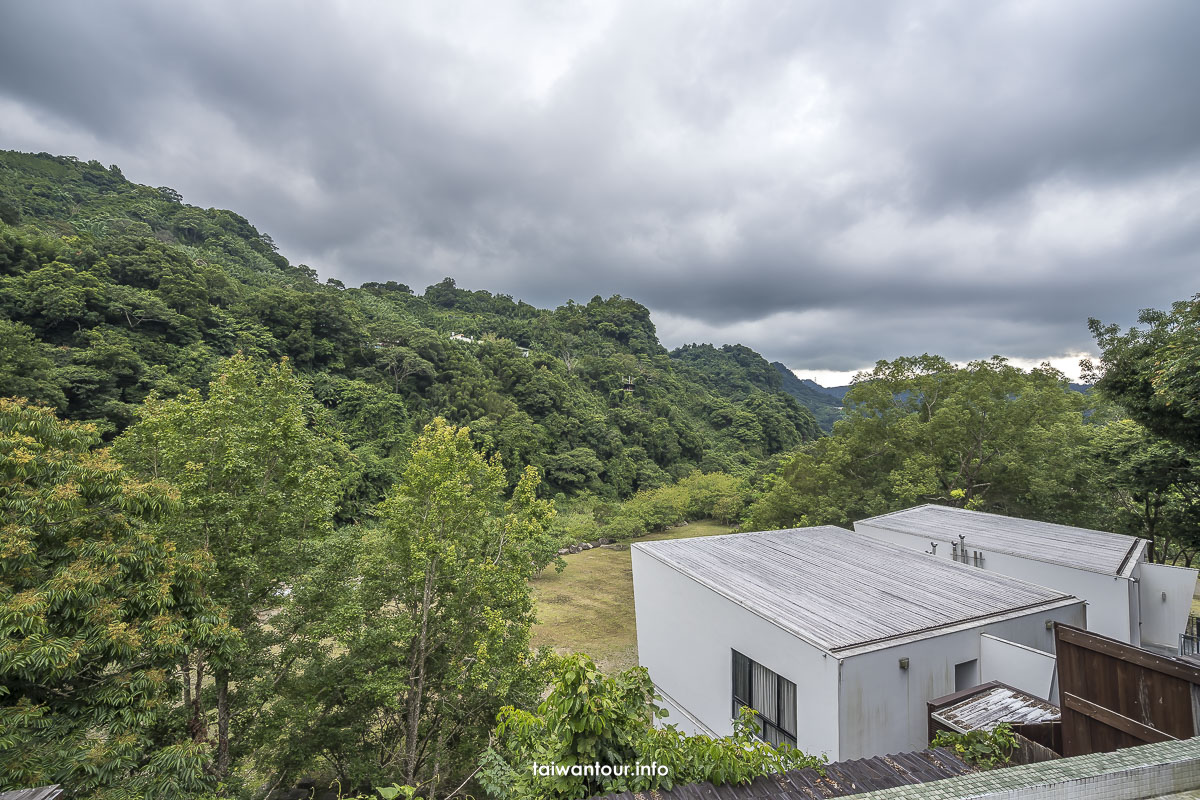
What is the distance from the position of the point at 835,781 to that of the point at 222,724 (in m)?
6.89

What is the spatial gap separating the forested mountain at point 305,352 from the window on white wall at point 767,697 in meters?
8.92

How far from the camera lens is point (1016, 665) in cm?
564

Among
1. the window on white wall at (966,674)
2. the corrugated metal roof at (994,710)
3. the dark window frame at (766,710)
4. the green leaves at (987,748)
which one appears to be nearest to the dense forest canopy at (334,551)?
the green leaves at (987,748)

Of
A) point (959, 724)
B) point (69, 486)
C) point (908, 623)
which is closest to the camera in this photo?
point (69, 486)

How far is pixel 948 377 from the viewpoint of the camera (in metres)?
17.9

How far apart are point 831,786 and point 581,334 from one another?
6035cm

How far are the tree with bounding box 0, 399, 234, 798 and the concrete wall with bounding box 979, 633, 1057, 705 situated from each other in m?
8.94

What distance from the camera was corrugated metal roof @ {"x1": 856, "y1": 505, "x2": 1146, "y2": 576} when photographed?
8180mm

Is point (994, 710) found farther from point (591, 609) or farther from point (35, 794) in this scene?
point (591, 609)

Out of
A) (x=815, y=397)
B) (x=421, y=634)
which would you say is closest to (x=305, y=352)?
(x=421, y=634)

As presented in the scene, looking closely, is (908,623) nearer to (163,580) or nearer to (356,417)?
(163,580)

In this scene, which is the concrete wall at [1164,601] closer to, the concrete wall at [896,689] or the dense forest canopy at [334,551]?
the dense forest canopy at [334,551]

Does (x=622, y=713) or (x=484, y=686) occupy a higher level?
(x=622, y=713)

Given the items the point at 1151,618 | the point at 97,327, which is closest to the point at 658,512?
the point at 1151,618
